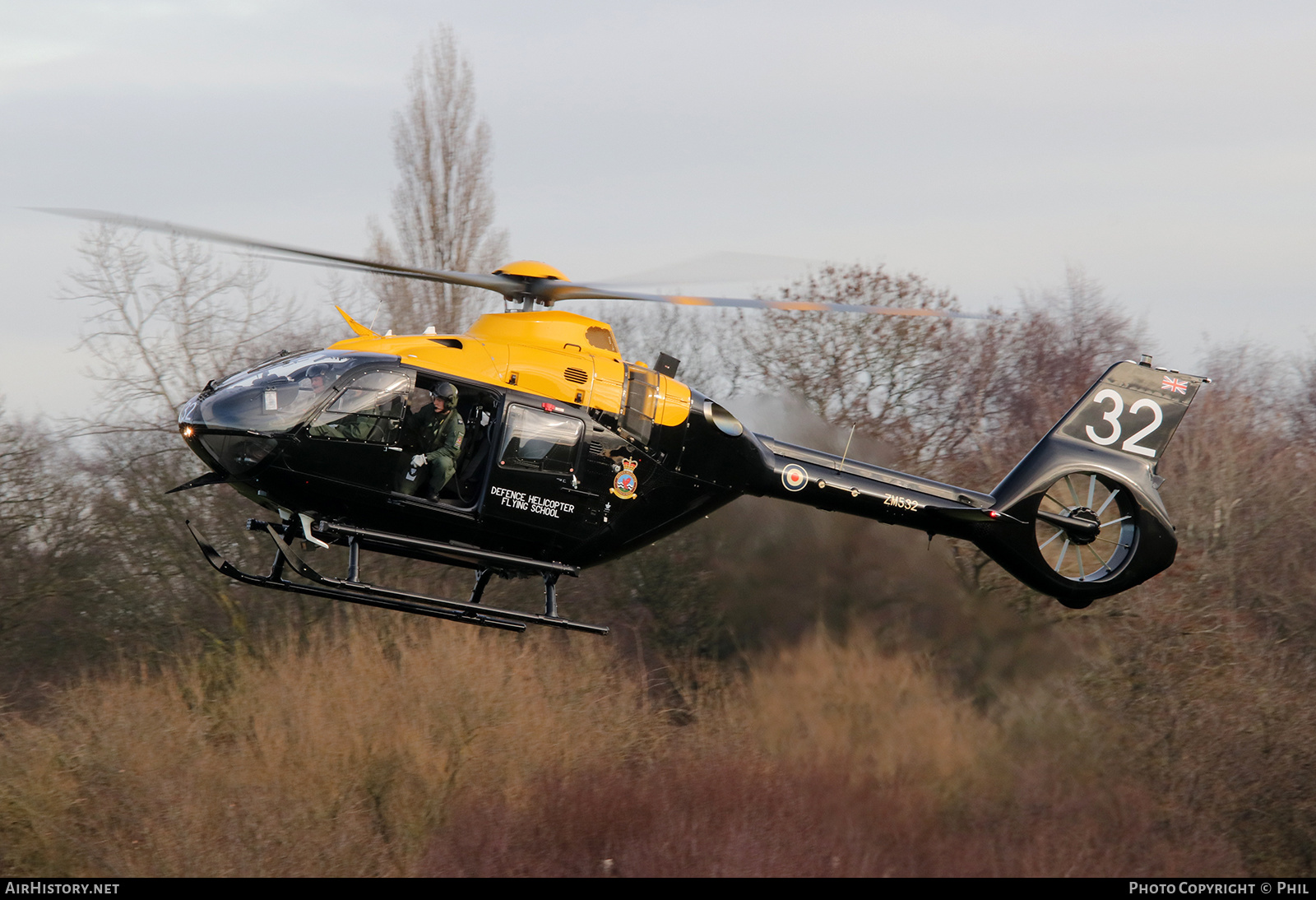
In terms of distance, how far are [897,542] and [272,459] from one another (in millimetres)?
9342

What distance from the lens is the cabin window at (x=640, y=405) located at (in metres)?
11.5

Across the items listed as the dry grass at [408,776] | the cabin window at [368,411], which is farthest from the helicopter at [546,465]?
the dry grass at [408,776]

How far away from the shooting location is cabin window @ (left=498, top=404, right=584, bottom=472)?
10.9 metres

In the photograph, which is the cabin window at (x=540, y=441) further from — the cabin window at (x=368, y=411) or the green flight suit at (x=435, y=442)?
the cabin window at (x=368, y=411)

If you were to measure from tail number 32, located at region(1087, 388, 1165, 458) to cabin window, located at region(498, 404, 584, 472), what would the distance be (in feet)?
18.9

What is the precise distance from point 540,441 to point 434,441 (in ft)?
2.98

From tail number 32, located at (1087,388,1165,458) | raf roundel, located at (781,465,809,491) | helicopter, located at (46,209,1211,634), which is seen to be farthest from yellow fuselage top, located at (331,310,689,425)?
tail number 32, located at (1087,388,1165,458)

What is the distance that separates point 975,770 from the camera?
59.5 feet

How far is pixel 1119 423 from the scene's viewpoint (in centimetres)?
1331

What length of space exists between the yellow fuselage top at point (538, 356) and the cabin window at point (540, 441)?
0.74 feet

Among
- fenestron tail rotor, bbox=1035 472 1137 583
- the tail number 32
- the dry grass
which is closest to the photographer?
fenestron tail rotor, bbox=1035 472 1137 583

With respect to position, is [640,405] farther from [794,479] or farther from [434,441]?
[434,441]

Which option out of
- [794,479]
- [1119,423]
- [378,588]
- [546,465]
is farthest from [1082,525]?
[378,588]

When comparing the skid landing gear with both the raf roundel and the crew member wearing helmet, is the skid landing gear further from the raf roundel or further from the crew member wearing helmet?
the raf roundel
